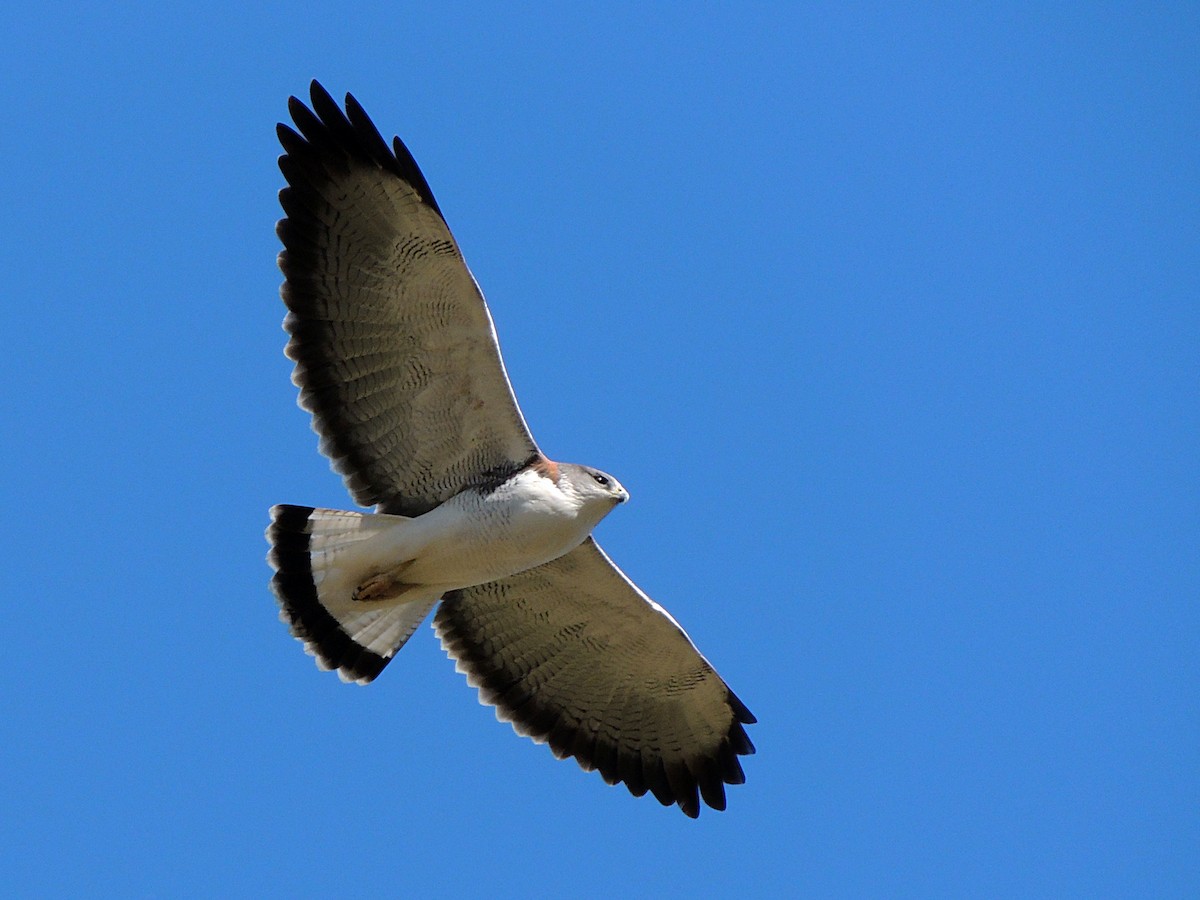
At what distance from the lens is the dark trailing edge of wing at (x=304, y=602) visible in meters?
11.0

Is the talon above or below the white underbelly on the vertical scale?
below

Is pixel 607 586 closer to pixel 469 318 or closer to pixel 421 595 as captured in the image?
pixel 421 595

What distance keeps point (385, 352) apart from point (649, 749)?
3980mm

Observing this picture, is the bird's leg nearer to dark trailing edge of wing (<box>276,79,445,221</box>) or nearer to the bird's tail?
the bird's tail

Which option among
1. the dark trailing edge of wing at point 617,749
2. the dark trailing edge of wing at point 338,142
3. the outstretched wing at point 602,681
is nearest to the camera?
the dark trailing edge of wing at point 338,142

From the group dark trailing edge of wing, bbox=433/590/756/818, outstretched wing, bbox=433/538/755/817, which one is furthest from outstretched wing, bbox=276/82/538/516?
dark trailing edge of wing, bbox=433/590/756/818

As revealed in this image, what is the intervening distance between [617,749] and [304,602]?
2899mm

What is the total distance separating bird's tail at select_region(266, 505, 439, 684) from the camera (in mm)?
10969

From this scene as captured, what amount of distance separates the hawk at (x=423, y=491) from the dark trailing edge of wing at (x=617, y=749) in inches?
1.0

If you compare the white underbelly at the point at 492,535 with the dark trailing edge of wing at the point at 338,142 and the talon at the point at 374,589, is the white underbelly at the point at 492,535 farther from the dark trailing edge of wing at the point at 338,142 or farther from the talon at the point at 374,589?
the dark trailing edge of wing at the point at 338,142

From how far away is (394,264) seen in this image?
1050 centimetres

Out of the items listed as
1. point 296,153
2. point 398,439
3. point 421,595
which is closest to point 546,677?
point 421,595

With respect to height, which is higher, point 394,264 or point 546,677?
point 394,264

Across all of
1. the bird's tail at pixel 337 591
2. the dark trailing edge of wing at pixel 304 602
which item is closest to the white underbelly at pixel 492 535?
the bird's tail at pixel 337 591
